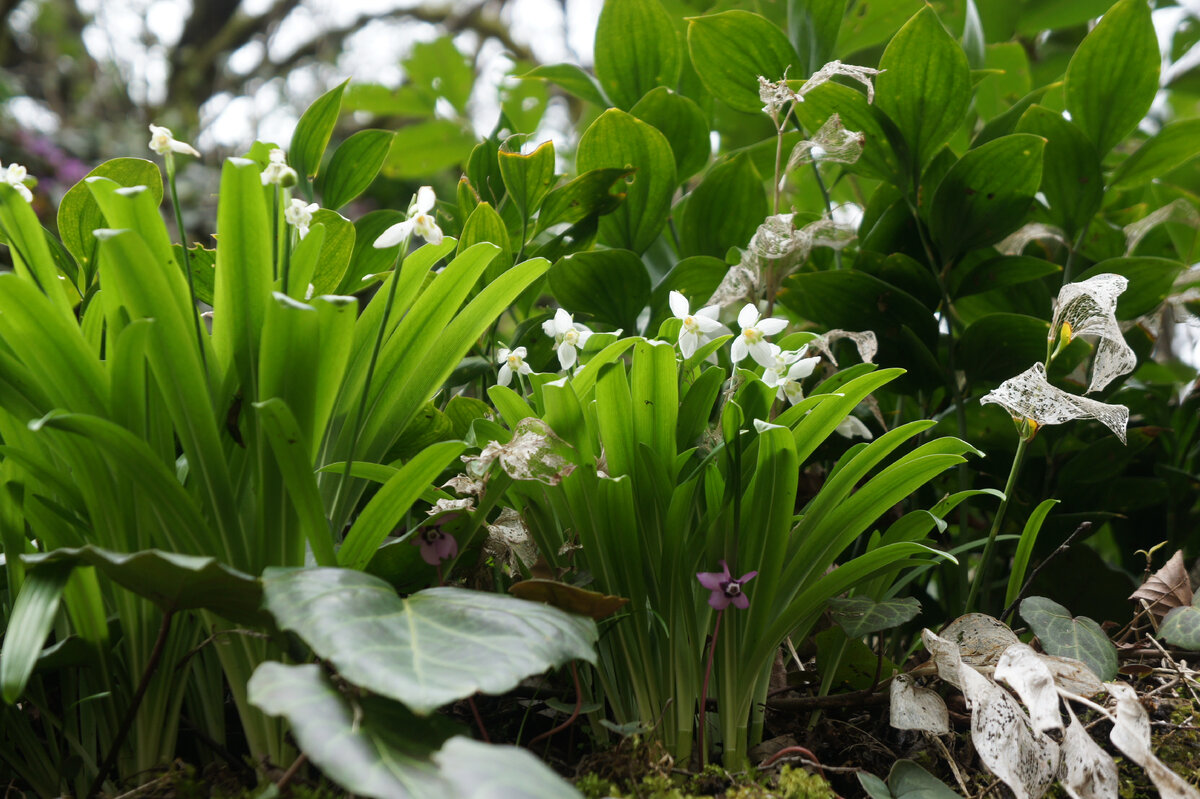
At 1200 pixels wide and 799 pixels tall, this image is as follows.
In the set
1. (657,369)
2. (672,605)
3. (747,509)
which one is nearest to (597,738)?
(672,605)

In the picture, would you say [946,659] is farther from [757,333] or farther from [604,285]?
[604,285]

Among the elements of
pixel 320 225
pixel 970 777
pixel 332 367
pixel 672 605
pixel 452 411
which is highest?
pixel 320 225

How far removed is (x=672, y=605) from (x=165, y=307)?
0.51m

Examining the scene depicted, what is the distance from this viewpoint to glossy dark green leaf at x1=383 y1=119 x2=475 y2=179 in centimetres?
181

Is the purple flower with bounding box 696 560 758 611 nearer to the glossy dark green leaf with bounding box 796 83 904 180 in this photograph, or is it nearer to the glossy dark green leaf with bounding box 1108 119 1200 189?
the glossy dark green leaf with bounding box 796 83 904 180

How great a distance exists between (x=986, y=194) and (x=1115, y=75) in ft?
1.01

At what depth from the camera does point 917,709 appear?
688 mm

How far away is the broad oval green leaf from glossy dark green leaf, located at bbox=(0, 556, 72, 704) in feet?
0.46

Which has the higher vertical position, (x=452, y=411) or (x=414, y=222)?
(x=414, y=222)

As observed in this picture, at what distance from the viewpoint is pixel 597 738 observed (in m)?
0.74

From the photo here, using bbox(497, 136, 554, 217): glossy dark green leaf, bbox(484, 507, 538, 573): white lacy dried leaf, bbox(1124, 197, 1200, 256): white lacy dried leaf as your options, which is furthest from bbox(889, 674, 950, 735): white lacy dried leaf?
bbox(1124, 197, 1200, 256): white lacy dried leaf

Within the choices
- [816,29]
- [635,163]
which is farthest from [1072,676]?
[816,29]

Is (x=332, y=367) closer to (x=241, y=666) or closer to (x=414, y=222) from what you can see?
(x=414, y=222)

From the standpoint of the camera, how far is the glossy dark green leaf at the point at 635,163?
3.28ft
